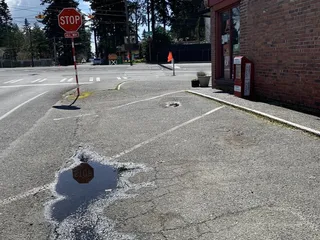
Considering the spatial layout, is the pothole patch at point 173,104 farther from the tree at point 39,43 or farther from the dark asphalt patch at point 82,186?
the tree at point 39,43

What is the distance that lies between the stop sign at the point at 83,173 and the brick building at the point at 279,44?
534 cm

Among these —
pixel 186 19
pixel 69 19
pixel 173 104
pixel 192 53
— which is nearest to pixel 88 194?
pixel 173 104

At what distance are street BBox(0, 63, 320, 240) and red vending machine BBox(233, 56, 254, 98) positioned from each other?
7.60ft

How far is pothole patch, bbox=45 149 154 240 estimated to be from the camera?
330cm

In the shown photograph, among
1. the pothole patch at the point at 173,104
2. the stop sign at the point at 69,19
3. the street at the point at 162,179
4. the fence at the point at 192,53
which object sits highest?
the stop sign at the point at 69,19

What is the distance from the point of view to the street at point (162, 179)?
3.30 metres

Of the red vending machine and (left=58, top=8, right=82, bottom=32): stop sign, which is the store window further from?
(left=58, top=8, right=82, bottom=32): stop sign

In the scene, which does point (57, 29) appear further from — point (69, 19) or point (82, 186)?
point (82, 186)

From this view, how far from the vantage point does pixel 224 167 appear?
4844 mm

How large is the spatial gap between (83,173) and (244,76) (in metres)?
6.79


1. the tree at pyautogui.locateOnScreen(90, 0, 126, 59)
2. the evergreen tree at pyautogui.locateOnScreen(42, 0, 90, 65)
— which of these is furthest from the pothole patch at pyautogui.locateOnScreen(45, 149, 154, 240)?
the evergreen tree at pyautogui.locateOnScreen(42, 0, 90, 65)

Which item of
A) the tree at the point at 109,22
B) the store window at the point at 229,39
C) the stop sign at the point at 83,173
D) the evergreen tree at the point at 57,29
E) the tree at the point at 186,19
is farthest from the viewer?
the evergreen tree at the point at 57,29

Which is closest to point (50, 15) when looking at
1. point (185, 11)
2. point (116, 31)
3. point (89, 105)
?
point (116, 31)

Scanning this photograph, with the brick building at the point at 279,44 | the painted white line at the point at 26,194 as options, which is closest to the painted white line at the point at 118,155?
the painted white line at the point at 26,194
